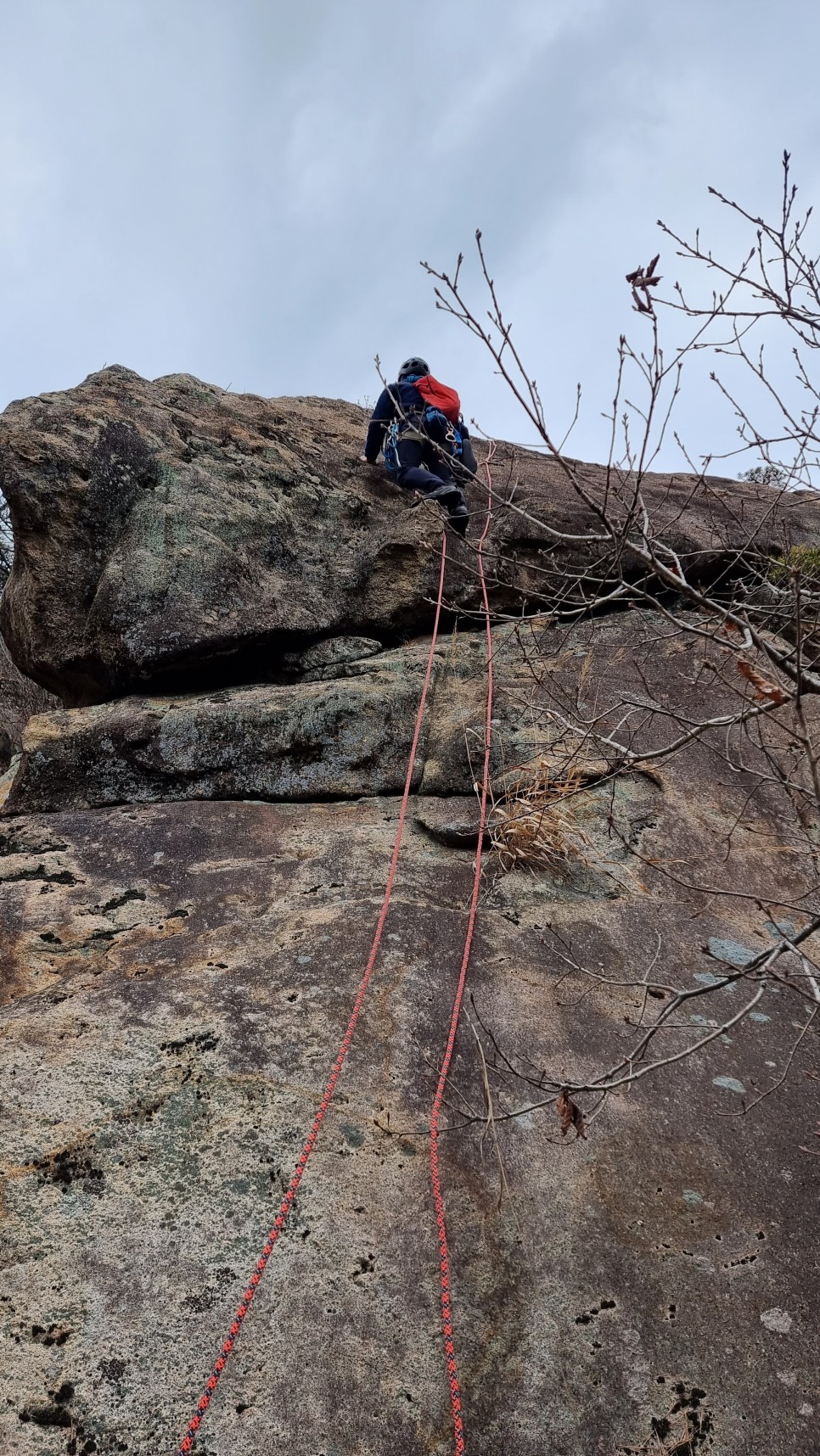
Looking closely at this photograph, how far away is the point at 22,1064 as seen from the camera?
8.63ft

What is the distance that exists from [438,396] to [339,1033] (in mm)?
5028

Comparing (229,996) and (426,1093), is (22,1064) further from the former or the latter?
(426,1093)

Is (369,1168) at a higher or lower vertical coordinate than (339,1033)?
lower

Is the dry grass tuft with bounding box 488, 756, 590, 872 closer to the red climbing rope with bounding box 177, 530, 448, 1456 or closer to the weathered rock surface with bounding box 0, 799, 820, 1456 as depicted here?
the weathered rock surface with bounding box 0, 799, 820, 1456

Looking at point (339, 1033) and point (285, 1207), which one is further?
point (339, 1033)

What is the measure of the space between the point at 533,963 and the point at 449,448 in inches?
177

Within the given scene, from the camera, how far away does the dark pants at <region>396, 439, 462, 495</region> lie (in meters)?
6.19

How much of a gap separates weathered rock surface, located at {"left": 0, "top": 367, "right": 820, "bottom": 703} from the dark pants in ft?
0.67

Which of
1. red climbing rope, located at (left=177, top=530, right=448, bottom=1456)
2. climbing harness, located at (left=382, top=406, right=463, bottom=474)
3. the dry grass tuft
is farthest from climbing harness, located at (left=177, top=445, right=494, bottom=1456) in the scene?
climbing harness, located at (left=382, top=406, right=463, bottom=474)

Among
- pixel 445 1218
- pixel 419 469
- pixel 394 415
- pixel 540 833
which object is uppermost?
pixel 394 415

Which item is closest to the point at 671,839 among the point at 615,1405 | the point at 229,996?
the point at 229,996

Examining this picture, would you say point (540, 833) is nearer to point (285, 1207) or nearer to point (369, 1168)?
point (369, 1168)

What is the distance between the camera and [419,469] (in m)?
6.27

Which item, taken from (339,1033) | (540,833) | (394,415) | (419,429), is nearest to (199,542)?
(419,429)
